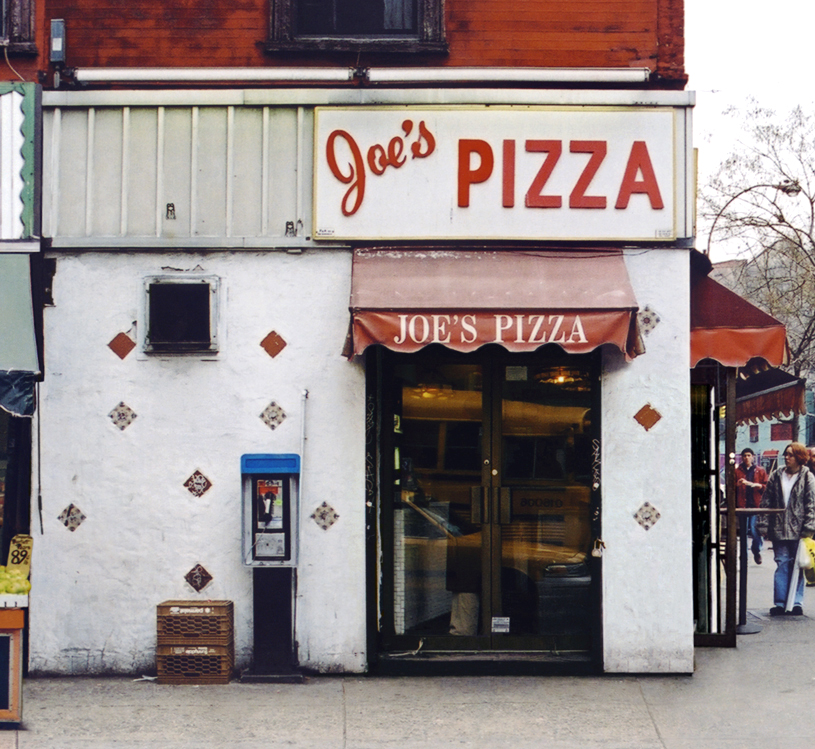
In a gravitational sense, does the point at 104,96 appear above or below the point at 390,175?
above

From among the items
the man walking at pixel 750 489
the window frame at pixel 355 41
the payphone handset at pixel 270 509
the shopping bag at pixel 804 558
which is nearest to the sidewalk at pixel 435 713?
the payphone handset at pixel 270 509

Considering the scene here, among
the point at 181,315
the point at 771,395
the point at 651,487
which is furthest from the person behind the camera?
the point at 771,395

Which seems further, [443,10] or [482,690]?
[443,10]

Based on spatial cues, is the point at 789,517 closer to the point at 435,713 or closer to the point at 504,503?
the point at 504,503

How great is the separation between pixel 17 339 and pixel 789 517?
329 inches

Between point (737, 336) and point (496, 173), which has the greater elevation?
point (496, 173)

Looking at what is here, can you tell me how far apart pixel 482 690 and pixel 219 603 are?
207 centimetres

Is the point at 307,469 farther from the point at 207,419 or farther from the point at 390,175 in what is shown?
the point at 390,175

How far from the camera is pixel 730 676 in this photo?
8.57 meters

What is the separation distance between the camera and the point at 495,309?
26.1 feet

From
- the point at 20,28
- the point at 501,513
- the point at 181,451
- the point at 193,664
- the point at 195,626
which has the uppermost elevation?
the point at 20,28

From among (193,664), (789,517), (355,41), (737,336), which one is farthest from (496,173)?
(789,517)

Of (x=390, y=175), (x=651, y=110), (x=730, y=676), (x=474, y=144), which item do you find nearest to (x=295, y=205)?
(x=390, y=175)

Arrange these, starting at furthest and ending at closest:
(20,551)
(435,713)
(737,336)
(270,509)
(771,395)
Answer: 1. (771,395)
2. (737,336)
3. (270,509)
4. (20,551)
5. (435,713)
